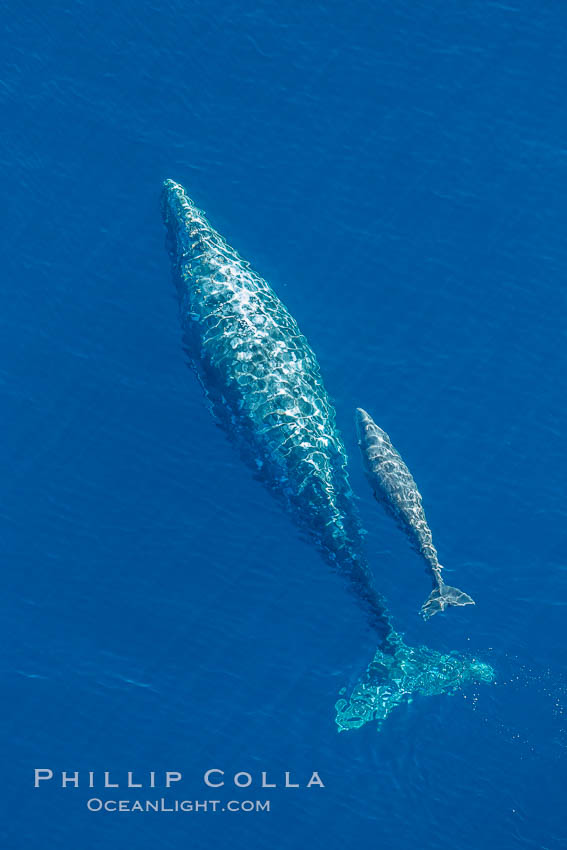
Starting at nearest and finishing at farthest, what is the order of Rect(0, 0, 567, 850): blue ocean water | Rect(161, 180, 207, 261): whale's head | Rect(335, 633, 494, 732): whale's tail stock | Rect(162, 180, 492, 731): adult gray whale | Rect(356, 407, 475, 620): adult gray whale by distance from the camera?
Rect(0, 0, 567, 850): blue ocean water < Rect(335, 633, 494, 732): whale's tail stock < Rect(356, 407, 475, 620): adult gray whale < Rect(162, 180, 492, 731): adult gray whale < Rect(161, 180, 207, 261): whale's head

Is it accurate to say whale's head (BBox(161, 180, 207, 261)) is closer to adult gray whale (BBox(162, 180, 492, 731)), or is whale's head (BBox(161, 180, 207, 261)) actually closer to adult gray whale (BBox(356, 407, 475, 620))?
adult gray whale (BBox(162, 180, 492, 731))

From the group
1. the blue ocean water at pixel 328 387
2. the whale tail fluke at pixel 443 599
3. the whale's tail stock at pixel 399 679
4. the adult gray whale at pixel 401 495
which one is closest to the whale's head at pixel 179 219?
the blue ocean water at pixel 328 387

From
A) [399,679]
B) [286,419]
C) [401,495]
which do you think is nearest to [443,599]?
[399,679]

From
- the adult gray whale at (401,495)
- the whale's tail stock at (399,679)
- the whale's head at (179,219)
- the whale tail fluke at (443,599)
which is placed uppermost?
the whale's head at (179,219)

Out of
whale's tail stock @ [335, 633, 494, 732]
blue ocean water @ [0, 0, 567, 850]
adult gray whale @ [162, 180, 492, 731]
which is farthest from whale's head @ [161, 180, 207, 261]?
whale's tail stock @ [335, 633, 494, 732]

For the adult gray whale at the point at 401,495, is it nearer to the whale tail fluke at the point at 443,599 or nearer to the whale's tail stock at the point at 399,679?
the whale tail fluke at the point at 443,599

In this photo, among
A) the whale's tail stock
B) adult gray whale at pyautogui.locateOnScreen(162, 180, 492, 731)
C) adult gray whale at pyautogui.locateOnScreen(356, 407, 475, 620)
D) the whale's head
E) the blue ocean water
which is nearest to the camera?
the blue ocean water

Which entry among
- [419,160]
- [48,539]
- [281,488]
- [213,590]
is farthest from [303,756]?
[419,160]
